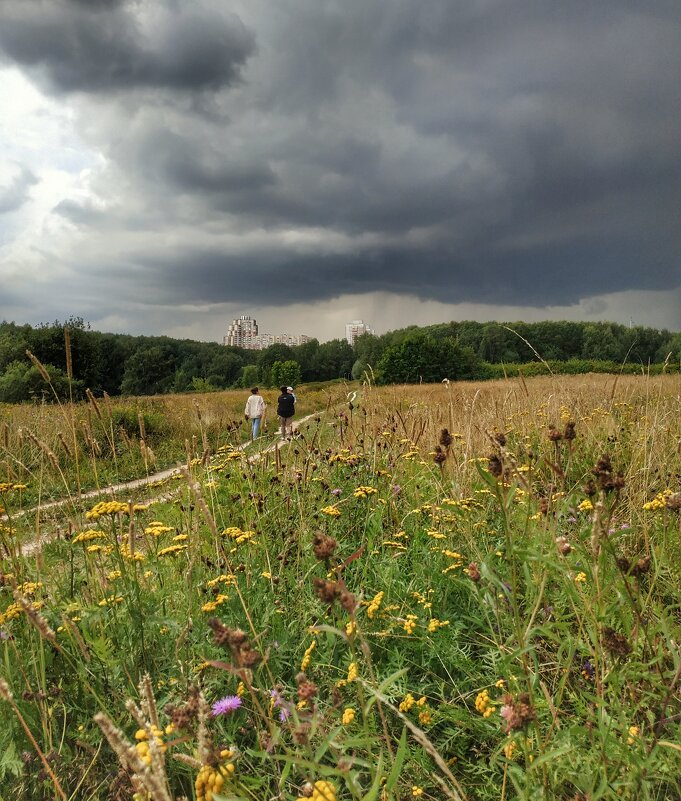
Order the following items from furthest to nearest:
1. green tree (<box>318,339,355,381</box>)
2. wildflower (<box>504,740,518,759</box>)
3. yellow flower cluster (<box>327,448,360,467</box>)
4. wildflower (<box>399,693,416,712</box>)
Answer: green tree (<box>318,339,355,381</box>) → yellow flower cluster (<box>327,448,360,467</box>) → wildflower (<box>399,693,416,712</box>) → wildflower (<box>504,740,518,759</box>)

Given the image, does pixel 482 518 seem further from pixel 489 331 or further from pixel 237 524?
pixel 489 331

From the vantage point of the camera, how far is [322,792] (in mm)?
868

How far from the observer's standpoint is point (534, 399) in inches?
281

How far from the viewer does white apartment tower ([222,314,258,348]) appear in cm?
18525

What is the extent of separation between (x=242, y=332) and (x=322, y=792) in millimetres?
191429

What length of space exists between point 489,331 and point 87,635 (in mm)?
94582

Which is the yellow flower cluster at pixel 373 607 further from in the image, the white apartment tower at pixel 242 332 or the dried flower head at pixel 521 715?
the white apartment tower at pixel 242 332

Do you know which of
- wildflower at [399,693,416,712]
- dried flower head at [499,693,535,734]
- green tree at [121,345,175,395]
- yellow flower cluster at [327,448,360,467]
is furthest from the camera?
green tree at [121,345,175,395]

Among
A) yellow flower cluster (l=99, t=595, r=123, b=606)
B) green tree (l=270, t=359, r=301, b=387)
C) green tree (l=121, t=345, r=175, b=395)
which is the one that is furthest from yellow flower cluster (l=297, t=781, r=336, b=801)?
green tree (l=121, t=345, r=175, b=395)

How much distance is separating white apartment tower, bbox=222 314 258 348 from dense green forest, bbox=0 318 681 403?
66.6m

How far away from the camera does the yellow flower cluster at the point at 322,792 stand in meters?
0.86

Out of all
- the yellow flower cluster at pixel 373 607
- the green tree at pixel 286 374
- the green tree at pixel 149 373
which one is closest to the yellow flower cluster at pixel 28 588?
the yellow flower cluster at pixel 373 607

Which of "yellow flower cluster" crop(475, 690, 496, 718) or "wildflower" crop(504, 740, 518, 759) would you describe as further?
"yellow flower cluster" crop(475, 690, 496, 718)

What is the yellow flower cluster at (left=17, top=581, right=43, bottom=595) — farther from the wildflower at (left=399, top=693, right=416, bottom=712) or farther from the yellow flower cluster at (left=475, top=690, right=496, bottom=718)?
the yellow flower cluster at (left=475, top=690, right=496, bottom=718)
